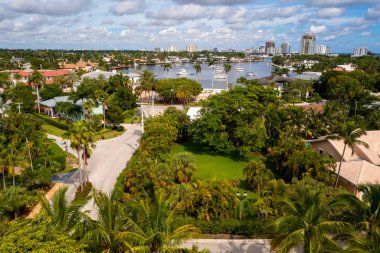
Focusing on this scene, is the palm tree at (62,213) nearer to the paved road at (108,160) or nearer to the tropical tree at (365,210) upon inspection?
the paved road at (108,160)

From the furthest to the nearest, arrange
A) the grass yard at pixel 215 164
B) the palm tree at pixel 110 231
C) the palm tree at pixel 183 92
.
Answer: the palm tree at pixel 183 92 < the grass yard at pixel 215 164 < the palm tree at pixel 110 231

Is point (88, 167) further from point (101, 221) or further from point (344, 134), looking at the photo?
point (344, 134)

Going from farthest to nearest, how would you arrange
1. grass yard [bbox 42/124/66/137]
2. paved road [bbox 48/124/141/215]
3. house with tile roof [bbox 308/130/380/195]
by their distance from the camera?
grass yard [bbox 42/124/66/137]
paved road [bbox 48/124/141/215]
house with tile roof [bbox 308/130/380/195]

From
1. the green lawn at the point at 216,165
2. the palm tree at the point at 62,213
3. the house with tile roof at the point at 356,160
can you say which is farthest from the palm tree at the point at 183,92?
the palm tree at the point at 62,213

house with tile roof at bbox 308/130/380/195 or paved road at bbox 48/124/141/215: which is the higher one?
house with tile roof at bbox 308/130/380/195

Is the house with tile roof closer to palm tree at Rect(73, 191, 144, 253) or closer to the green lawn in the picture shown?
the green lawn

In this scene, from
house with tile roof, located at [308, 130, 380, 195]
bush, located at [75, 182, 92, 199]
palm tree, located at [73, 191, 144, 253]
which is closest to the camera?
palm tree, located at [73, 191, 144, 253]

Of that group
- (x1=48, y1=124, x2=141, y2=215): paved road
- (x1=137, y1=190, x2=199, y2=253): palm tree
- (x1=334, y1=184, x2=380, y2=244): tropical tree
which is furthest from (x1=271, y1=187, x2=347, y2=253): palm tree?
(x1=48, y1=124, x2=141, y2=215): paved road
